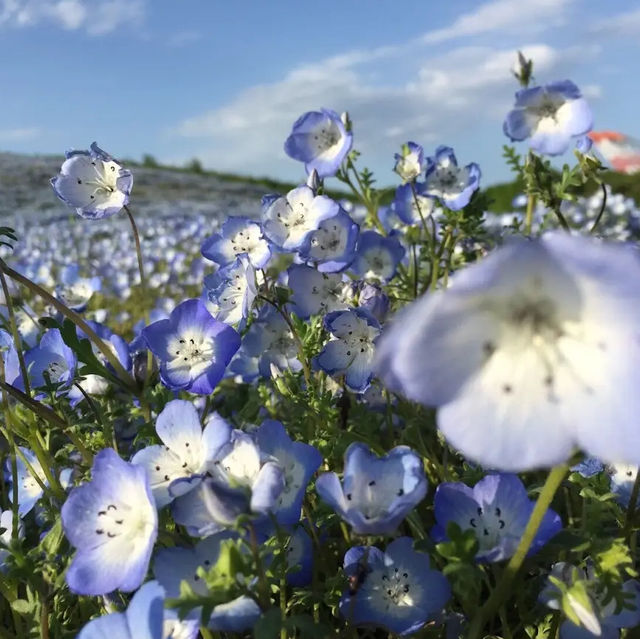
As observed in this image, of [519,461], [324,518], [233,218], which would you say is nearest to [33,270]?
[233,218]

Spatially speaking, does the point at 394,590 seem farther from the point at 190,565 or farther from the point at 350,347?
the point at 350,347

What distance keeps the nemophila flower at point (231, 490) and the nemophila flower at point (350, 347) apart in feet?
1.84

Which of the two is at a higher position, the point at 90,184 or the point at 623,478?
the point at 90,184

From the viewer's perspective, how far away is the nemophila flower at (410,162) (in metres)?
2.18

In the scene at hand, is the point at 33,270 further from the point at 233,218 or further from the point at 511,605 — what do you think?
the point at 511,605

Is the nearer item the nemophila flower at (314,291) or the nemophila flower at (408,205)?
the nemophila flower at (314,291)

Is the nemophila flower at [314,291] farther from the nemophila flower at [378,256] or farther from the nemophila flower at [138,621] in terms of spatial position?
the nemophila flower at [138,621]

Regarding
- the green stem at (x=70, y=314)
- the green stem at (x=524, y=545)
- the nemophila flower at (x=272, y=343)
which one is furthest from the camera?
the nemophila flower at (x=272, y=343)

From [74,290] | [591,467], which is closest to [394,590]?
[591,467]

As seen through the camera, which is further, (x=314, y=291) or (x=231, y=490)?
(x=314, y=291)

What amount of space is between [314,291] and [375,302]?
22 centimetres

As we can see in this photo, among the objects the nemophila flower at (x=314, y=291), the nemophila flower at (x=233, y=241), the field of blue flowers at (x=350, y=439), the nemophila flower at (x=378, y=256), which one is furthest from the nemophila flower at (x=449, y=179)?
the nemophila flower at (x=233, y=241)

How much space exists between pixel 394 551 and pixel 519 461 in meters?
0.49

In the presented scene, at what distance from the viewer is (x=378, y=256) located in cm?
226
